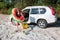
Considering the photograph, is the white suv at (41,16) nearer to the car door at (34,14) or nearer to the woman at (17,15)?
the car door at (34,14)

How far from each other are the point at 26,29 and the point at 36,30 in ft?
2.21

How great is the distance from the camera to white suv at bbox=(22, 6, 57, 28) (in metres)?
16.1

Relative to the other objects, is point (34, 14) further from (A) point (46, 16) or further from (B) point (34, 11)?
(A) point (46, 16)

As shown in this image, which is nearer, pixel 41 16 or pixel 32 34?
pixel 32 34

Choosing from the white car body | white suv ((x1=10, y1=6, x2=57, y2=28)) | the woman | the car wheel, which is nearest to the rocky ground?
the car wheel

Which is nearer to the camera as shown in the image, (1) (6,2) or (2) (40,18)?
(2) (40,18)

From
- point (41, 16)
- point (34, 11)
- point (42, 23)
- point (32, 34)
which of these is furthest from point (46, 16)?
point (32, 34)

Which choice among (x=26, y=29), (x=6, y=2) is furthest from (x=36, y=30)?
(x=6, y=2)

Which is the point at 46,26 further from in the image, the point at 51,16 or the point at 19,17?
the point at 19,17

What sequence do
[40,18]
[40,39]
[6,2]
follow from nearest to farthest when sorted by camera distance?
[40,39] → [40,18] → [6,2]

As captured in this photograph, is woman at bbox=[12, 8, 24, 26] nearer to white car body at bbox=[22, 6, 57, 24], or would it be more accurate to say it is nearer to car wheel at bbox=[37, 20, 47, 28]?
white car body at bbox=[22, 6, 57, 24]

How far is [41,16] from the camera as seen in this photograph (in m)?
16.2

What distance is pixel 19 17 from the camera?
15.5 meters

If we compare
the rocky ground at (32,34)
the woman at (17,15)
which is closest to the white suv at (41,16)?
the rocky ground at (32,34)
